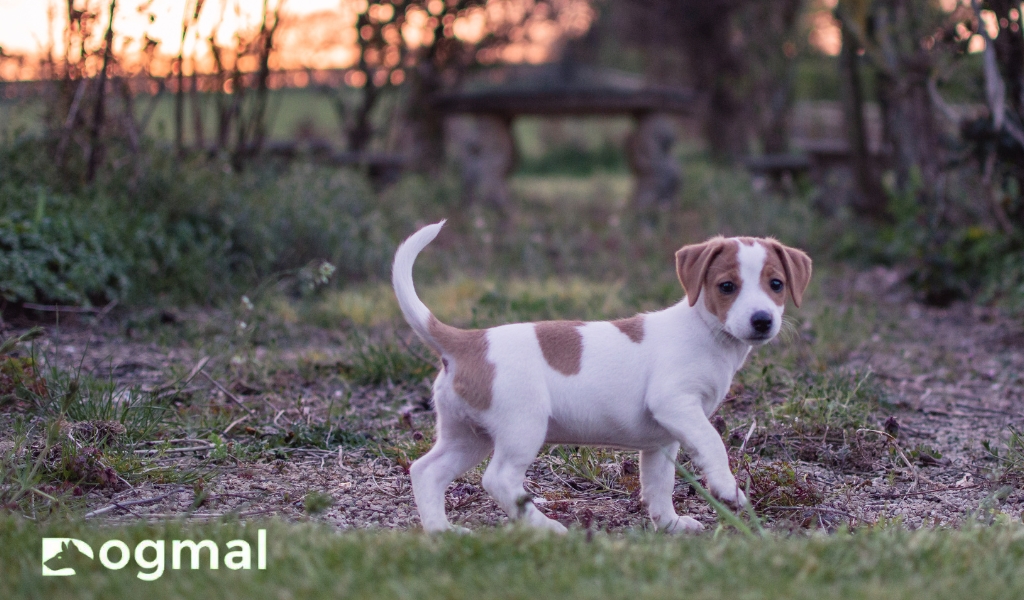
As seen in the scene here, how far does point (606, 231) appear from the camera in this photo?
883 centimetres

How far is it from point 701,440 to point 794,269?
659 millimetres

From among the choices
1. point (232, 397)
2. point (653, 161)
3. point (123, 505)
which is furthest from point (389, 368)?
point (653, 161)

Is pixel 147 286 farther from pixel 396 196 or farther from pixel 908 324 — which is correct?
pixel 908 324

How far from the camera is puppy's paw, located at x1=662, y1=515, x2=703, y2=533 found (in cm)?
287

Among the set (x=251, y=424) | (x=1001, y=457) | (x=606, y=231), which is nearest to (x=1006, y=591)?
(x=1001, y=457)

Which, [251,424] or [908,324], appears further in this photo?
[908,324]

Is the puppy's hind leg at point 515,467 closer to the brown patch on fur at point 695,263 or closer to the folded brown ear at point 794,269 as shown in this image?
the brown patch on fur at point 695,263

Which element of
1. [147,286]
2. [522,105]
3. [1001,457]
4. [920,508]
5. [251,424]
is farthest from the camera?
[522,105]

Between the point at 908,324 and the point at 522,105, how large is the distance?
5673mm

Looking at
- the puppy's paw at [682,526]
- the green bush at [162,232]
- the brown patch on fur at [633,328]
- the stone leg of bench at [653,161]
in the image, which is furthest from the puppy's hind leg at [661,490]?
the stone leg of bench at [653,161]

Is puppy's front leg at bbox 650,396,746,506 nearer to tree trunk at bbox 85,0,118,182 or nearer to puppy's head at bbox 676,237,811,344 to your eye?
puppy's head at bbox 676,237,811,344

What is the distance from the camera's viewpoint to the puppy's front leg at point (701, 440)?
2639 millimetres

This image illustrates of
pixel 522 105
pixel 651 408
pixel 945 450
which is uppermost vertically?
pixel 522 105

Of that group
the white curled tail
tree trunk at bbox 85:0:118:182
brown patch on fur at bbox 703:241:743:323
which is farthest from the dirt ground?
tree trunk at bbox 85:0:118:182
